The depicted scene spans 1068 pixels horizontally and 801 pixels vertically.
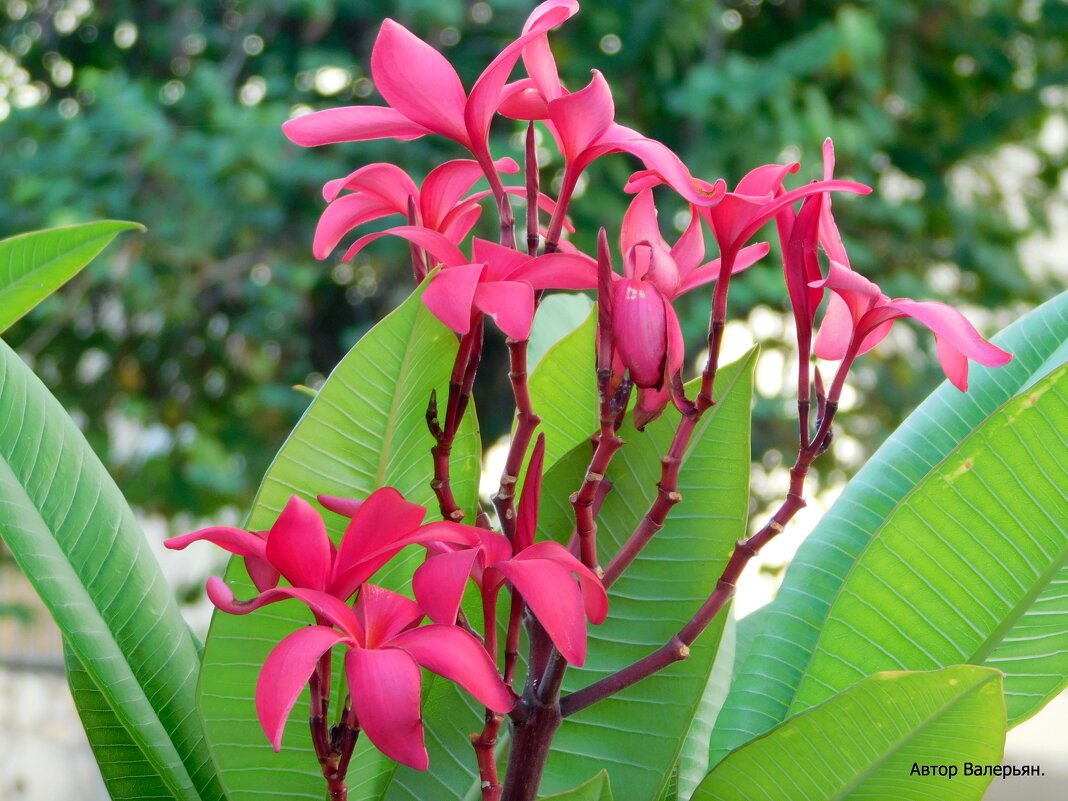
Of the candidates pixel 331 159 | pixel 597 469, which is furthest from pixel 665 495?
pixel 331 159

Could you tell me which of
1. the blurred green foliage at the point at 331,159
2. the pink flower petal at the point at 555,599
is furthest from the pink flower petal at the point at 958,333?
the blurred green foliage at the point at 331,159

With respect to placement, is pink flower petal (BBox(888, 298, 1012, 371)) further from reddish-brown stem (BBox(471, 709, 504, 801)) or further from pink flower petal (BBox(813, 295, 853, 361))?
reddish-brown stem (BBox(471, 709, 504, 801))

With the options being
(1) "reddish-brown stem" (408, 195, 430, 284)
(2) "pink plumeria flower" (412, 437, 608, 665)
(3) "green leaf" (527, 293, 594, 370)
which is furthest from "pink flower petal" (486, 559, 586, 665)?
(3) "green leaf" (527, 293, 594, 370)

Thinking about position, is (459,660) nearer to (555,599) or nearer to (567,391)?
(555,599)

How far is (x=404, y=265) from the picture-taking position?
214 centimetres

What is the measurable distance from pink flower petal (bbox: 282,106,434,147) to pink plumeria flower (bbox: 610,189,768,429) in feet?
0.21

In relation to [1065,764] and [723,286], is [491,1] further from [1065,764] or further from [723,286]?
[723,286]

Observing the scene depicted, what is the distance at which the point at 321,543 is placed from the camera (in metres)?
0.25

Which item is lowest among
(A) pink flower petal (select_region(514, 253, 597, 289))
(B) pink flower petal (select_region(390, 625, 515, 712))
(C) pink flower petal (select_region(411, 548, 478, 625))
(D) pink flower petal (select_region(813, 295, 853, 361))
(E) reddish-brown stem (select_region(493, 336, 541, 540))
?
(B) pink flower petal (select_region(390, 625, 515, 712))

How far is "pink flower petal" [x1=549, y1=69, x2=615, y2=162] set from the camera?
0.26m

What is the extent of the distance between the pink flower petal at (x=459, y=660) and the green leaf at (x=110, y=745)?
15 cm

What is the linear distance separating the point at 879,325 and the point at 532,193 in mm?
98

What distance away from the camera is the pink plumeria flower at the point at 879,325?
0.82ft

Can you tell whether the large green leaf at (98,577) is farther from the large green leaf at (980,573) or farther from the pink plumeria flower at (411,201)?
the large green leaf at (980,573)
